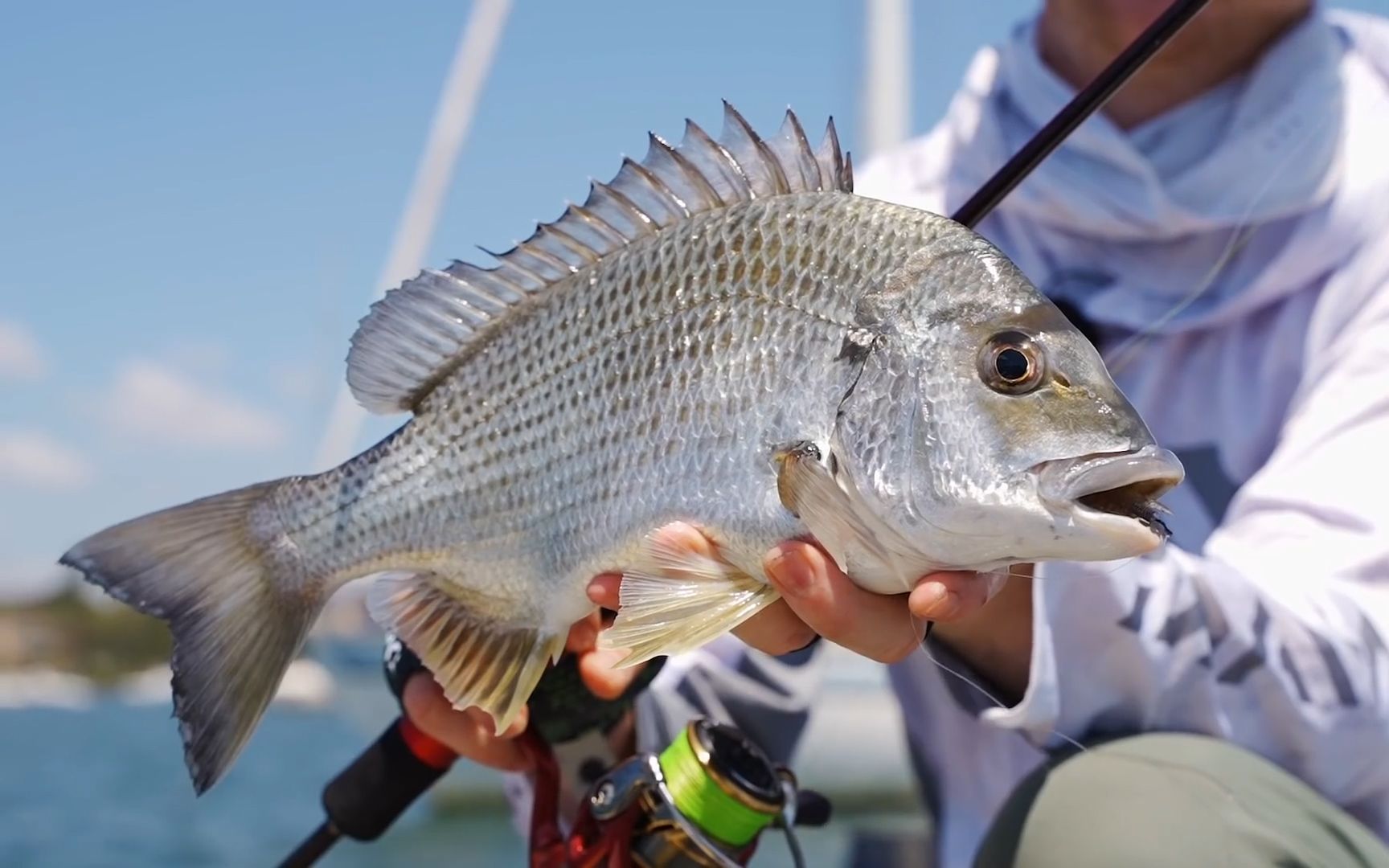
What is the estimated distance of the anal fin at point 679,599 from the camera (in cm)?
129

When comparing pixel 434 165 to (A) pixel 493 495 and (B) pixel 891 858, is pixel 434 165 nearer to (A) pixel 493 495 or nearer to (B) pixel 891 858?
(B) pixel 891 858

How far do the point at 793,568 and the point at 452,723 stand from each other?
31.0 inches

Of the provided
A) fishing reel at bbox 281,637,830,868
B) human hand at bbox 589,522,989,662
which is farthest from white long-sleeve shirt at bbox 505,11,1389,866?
human hand at bbox 589,522,989,662

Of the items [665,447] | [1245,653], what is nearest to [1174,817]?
[1245,653]

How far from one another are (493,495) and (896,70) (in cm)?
899

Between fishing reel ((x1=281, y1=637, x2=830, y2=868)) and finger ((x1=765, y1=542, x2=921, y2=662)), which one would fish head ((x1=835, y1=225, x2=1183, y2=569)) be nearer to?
finger ((x1=765, y1=542, x2=921, y2=662))

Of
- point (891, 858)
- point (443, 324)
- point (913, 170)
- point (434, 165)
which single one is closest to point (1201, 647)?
point (443, 324)

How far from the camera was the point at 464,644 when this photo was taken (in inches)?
60.5

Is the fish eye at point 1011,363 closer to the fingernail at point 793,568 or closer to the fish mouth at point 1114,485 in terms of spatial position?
the fish mouth at point 1114,485

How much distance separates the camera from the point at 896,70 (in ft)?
32.3

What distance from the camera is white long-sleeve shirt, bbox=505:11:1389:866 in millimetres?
1764

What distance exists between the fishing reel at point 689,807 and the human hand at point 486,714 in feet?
0.40

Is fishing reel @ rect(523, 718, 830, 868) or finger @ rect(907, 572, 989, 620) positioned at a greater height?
finger @ rect(907, 572, 989, 620)

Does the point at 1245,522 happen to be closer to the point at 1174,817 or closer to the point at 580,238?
the point at 1174,817
